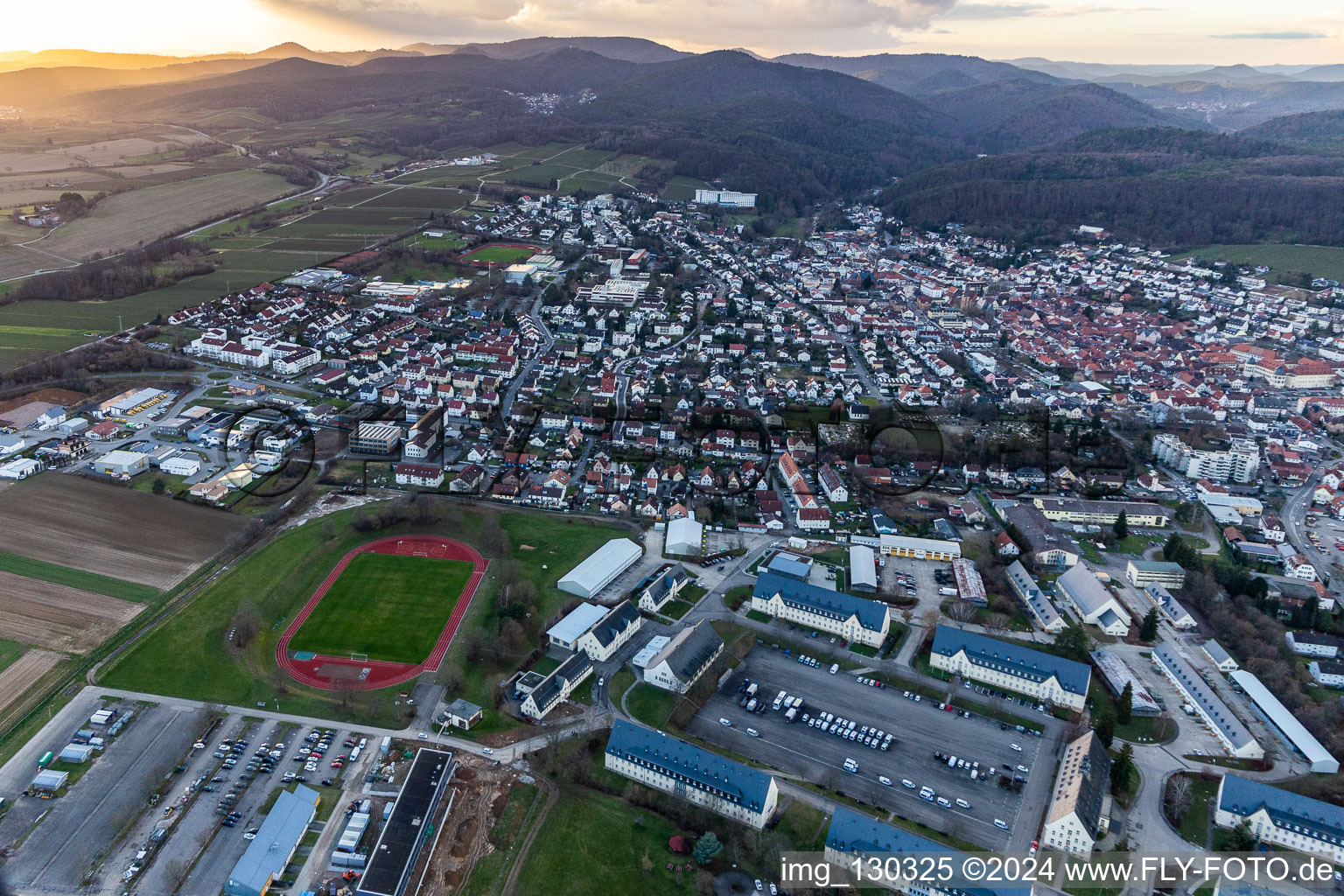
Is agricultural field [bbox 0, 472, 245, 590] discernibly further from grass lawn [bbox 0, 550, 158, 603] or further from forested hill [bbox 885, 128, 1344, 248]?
forested hill [bbox 885, 128, 1344, 248]

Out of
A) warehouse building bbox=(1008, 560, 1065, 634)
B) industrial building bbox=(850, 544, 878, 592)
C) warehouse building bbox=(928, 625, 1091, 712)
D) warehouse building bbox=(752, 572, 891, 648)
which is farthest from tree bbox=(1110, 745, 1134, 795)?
industrial building bbox=(850, 544, 878, 592)

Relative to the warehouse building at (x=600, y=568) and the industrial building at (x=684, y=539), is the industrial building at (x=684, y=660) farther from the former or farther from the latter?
the industrial building at (x=684, y=539)

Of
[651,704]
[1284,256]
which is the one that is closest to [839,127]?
[1284,256]

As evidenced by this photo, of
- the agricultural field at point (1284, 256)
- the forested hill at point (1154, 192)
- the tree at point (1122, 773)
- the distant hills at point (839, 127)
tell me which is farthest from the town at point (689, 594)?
the distant hills at point (839, 127)

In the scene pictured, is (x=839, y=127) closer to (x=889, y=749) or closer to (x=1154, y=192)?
(x=1154, y=192)

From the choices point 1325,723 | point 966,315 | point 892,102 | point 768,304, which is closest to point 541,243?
point 768,304

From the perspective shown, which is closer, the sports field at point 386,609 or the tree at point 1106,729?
the tree at point 1106,729

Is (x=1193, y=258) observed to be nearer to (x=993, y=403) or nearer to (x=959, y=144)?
(x=993, y=403)
